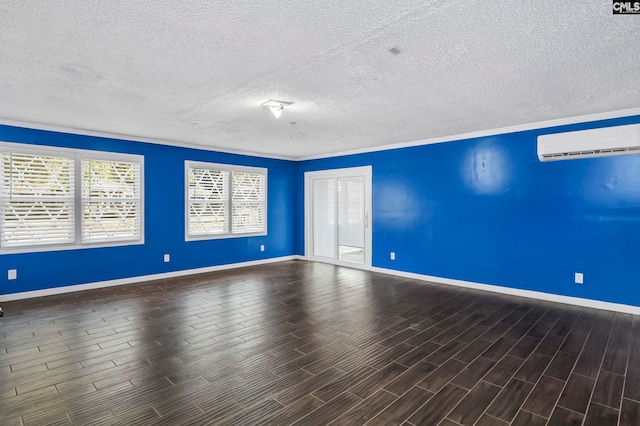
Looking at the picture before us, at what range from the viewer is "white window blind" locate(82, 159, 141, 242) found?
5.05 m

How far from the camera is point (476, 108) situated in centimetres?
385

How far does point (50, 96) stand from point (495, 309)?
5.50 metres

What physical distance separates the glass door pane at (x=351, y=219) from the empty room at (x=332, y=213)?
0.14 feet

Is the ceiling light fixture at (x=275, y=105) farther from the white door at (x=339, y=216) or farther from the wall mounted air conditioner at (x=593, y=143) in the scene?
the white door at (x=339, y=216)

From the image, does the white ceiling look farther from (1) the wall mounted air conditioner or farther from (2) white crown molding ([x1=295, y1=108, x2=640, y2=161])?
(1) the wall mounted air conditioner

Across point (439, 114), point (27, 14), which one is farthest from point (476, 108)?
point (27, 14)

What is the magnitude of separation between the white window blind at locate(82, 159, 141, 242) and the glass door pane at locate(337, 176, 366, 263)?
3809 mm

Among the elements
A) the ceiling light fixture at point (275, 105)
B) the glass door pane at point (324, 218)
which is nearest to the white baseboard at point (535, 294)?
the glass door pane at point (324, 218)

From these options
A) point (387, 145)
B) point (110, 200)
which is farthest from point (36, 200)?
point (387, 145)

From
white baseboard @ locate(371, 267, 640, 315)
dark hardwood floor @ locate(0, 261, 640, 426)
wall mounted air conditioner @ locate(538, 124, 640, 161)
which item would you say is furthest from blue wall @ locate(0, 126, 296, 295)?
wall mounted air conditioner @ locate(538, 124, 640, 161)

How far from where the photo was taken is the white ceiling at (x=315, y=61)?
1930 mm

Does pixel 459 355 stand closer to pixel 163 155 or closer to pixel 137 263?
pixel 137 263

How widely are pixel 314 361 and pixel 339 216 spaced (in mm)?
4629

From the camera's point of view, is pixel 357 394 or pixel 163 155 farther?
pixel 163 155
